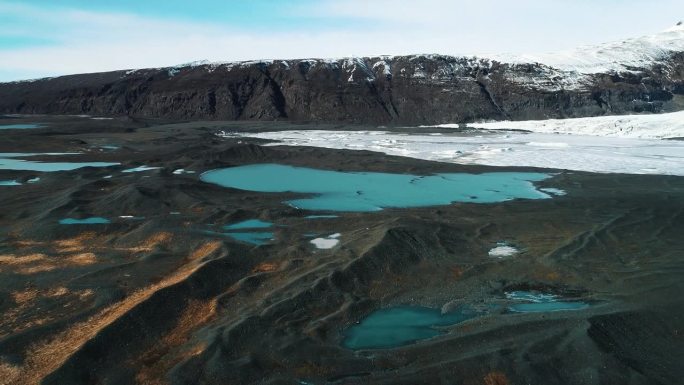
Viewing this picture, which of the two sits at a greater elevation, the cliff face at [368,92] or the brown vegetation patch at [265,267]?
the cliff face at [368,92]

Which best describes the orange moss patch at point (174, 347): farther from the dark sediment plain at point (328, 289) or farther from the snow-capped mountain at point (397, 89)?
the snow-capped mountain at point (397, 89)

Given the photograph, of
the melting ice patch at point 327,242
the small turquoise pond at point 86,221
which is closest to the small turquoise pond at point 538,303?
the melting ice patch at point 327,242

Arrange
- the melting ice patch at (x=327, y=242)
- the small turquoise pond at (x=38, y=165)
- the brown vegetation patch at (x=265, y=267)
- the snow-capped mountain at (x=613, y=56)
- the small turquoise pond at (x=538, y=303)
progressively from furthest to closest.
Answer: the snow-capped mountain at (x=613, y=56)
the small turquoise pond at (x=38, y=165)
the melting ice patch at (x=327, y=242)
the brown vegetation patch at (x=265, y=267)
the small turquoise pond at (x=538, y=303)

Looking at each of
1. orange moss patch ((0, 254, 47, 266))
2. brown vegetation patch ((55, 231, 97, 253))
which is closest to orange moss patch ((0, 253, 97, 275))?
orange moss patch ((0, 254, 47, 266))

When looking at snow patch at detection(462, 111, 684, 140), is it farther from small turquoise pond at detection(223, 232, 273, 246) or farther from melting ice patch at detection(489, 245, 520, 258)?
small turquoise pond at detection(223, 232, 273, 246)

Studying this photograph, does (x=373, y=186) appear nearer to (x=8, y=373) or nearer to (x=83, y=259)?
(x=83, y=259)
